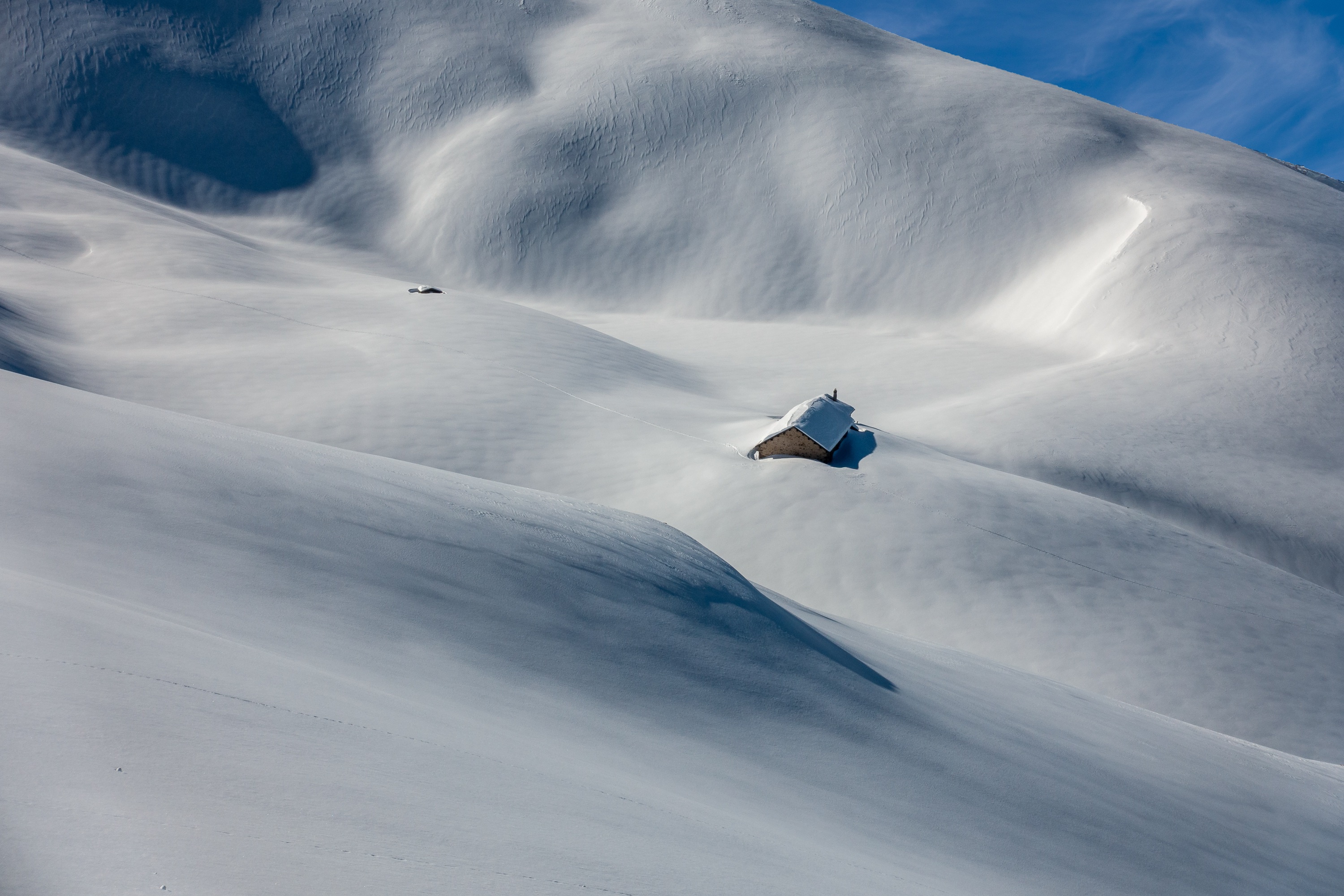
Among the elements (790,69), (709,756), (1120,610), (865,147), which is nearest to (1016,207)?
(865,147)

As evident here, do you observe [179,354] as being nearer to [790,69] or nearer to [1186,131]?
[790,69]

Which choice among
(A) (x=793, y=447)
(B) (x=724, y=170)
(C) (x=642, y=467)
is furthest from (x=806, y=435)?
(B) (x=724, y=170)

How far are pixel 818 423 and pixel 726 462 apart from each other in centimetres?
162

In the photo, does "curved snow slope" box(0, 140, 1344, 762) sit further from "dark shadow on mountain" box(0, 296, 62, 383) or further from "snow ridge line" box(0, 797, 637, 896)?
"snow ridge line" box(0, 797, 637, 896)

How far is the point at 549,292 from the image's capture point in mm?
35156

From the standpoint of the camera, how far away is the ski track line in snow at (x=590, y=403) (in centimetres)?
1376

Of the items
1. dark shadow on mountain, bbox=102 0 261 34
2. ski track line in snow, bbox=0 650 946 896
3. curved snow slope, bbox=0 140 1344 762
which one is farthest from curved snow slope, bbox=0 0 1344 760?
ski track line in snow, bbox=0 650 946 896

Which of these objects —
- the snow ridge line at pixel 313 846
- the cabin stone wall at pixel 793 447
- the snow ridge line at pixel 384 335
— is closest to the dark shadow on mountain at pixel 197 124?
the snow ridge line at pixel 384 335

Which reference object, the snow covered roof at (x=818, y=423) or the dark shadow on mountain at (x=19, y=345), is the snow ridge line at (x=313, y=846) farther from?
the dark shadow on mountain at (x=19, y=345)

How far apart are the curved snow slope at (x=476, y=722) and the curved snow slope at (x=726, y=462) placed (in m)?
4.70

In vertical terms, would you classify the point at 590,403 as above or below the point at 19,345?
above

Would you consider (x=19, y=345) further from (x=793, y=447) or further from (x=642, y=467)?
(x=793, y=447)

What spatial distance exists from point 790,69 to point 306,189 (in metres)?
20.0

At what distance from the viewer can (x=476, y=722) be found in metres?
3.76
